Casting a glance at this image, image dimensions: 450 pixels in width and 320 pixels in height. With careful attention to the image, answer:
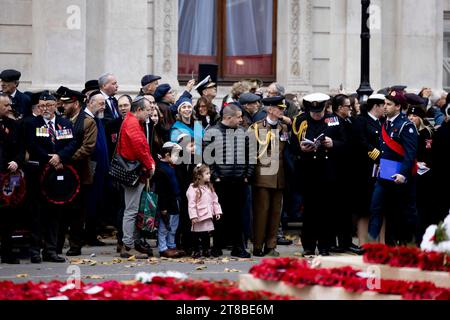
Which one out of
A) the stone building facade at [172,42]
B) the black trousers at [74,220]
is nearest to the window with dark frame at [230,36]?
the stone building facade at [172,42]

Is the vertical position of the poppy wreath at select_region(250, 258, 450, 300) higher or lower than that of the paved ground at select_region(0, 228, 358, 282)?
higher

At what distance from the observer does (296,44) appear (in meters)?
25.5

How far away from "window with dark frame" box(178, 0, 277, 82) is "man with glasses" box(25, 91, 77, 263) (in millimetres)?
7772

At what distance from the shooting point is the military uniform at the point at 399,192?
1798 centimetres

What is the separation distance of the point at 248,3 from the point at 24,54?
14.7 ft

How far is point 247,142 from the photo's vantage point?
60.0 feet

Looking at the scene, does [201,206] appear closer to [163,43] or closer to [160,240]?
[160,240]

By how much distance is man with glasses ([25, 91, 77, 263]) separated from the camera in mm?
17484

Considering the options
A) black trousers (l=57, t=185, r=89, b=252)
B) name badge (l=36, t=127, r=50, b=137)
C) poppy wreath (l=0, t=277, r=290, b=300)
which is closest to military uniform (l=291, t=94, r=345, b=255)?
black trousers (l=57, t=185, r=89, b=252)

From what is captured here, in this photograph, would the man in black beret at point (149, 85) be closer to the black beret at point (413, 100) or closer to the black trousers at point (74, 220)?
the black trousers at point (74, 220)

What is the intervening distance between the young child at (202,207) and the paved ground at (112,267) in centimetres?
31

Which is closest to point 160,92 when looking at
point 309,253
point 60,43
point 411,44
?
point 309,253

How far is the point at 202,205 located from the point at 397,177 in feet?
8.40

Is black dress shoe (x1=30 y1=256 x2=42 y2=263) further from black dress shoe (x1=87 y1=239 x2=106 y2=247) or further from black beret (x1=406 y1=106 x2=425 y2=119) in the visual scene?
black beret (x1=406 y1=106 x2=425 y2=119)
